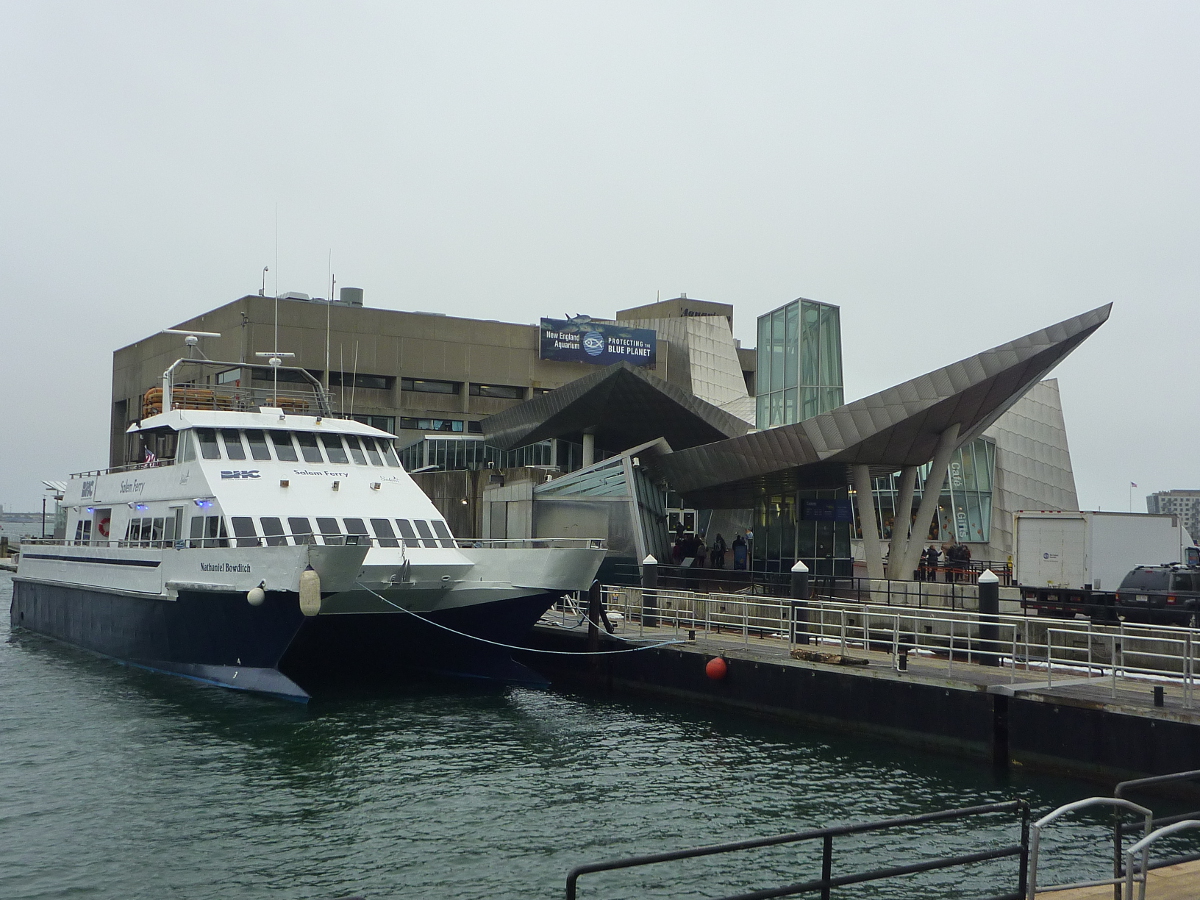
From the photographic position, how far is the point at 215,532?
2367 cm

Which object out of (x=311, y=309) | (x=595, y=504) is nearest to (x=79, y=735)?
(x=595, y=504)

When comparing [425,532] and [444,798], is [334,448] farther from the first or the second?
[444,798]

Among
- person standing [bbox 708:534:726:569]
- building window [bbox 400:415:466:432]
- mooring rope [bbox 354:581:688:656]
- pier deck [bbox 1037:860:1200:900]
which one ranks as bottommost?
pier deck [bbox 1037:860:1200:900]

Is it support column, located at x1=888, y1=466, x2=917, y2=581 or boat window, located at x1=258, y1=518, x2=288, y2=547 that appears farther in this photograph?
support column, located at x1=888, y1=466, x2=917, y2=581

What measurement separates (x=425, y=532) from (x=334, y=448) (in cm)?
346

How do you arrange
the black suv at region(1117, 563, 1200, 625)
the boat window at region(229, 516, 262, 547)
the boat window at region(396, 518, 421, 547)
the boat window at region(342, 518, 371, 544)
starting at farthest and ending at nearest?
1. the boat window at region(396, 518, 421, 547)
2. the boat window at region(342, 518, 371, 544)
3. the black suv at region(1117, 563, 1200, 625)
4. the boat window at region(229, 516, 262, 547)

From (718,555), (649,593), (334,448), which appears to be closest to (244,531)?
(334,448)

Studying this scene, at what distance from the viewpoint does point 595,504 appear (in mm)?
36625

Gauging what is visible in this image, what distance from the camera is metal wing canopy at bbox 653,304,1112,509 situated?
26.3 meters

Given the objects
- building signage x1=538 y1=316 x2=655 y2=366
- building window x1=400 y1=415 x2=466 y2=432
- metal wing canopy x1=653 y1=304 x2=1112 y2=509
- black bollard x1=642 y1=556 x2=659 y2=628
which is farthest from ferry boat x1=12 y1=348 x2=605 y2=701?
building signage x1=538 y1=316 x2=655 y2=366

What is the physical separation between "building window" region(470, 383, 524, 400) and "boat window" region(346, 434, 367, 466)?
4214cm

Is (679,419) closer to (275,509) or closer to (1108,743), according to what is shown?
(275,509)

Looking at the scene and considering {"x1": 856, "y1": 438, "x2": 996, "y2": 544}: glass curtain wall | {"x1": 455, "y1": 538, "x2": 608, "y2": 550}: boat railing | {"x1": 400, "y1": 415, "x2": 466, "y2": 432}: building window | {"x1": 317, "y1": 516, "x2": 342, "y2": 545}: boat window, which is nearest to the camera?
{"x1": 455, "y1": 538, "x2": 608, "y2": 550}: boat railing

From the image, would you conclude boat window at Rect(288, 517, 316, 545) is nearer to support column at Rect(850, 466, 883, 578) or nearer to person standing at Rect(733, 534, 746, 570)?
support column at Rect(850, 466, 883, 578)
